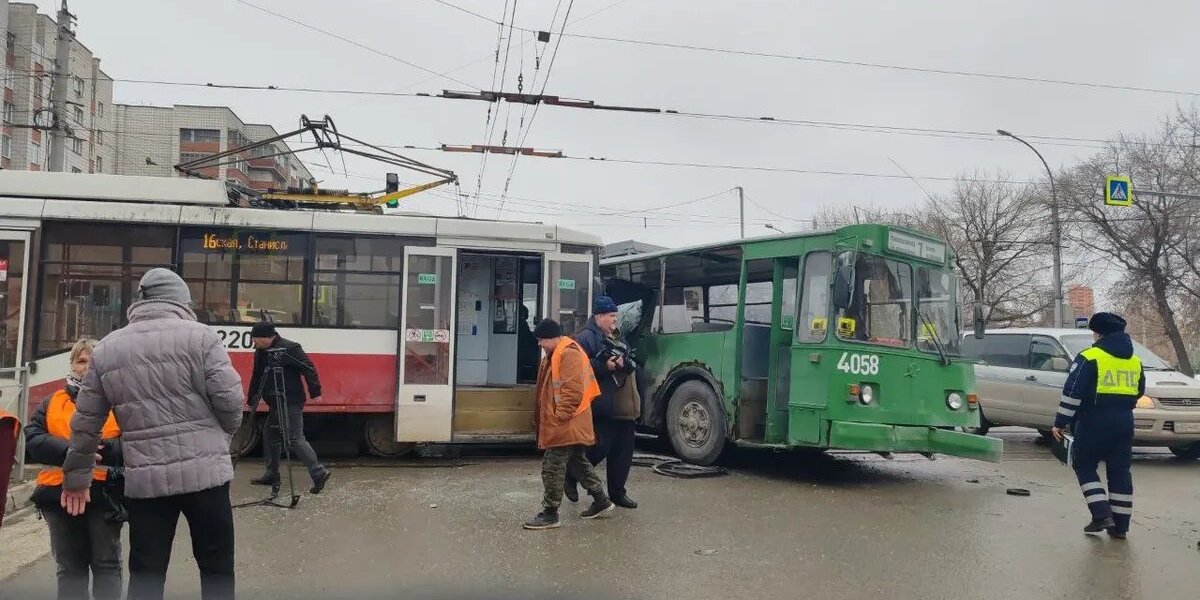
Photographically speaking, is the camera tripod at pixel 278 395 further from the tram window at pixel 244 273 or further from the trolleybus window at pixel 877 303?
the trolleybus window at pixel 877 303

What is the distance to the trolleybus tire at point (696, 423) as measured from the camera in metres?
9.59

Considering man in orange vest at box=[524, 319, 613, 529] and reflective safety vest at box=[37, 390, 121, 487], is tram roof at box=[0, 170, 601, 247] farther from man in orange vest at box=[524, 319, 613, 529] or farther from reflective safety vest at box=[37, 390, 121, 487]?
reflective safety vest at box=[37, 390, 121, 487]

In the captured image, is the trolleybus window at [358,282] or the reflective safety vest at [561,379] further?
the trolleybus window at [358,282]

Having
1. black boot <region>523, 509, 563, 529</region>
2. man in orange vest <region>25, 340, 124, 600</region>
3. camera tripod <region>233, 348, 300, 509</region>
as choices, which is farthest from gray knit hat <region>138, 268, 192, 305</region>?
camera tripod <region>233, 348, 300, 509</region>

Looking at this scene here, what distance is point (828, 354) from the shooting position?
8680mm

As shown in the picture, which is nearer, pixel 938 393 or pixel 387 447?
pixel 938 393

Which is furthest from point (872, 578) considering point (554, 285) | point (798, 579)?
point (554, 285)

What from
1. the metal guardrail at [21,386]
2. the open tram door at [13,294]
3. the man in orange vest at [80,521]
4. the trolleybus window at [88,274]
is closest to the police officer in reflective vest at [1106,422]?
the man in orange vest at [80,521]

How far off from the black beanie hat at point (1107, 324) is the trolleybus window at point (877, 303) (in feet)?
6.62

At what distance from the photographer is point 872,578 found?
558 centimetres

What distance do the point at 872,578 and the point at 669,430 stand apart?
4.86 meters

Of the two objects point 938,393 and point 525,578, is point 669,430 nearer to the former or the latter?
point 938,393

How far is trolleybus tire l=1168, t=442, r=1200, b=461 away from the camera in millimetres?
11764

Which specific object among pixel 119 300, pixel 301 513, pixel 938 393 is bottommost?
pixel 301 513
